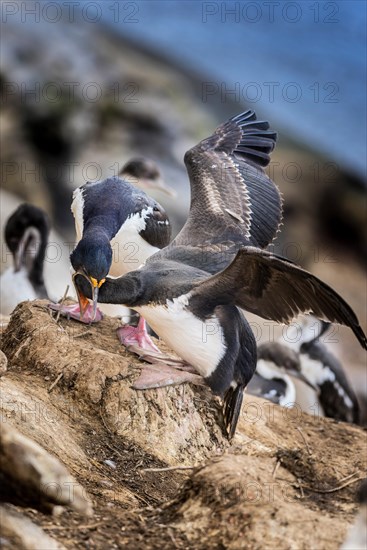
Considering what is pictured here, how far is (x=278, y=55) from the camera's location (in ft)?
96.6

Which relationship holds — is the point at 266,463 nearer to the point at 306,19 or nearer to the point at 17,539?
the point at 17,539

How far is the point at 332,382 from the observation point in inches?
477

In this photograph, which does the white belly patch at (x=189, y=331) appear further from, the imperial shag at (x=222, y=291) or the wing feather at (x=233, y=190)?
the wing feather at (x=233, y=190)

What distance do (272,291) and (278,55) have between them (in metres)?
23.5

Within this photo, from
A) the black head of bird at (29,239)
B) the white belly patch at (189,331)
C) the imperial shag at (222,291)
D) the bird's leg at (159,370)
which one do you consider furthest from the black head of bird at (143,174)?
the white belly patch at (189,331)

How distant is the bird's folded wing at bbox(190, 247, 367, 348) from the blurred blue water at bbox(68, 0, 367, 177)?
15737 millimetres

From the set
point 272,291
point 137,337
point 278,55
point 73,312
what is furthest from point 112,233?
point 278,55

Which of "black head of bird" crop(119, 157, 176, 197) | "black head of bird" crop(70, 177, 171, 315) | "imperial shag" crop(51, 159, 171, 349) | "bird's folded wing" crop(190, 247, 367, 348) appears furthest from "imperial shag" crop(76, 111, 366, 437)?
"black head of bird" crop(119, 157, 176, 197)

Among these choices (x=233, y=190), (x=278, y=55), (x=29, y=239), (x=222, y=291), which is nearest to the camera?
(x=222, y=291)

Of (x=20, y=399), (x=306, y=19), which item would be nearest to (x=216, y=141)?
(x=20, y=399)

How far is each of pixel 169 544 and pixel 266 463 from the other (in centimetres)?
119

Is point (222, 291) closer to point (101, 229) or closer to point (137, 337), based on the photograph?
point (137, 337)

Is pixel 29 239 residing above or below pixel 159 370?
above

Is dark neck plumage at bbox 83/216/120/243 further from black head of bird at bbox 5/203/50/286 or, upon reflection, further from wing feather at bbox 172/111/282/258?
black head of bird at bbox 5/203/50/286
